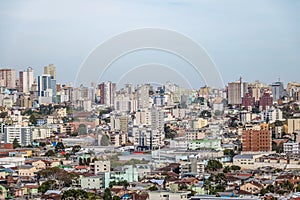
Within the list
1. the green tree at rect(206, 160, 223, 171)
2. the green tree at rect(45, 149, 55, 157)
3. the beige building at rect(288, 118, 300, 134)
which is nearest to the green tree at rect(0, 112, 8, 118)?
the green tree at rect(45, 149, 55, 157)

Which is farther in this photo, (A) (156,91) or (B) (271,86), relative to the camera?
(B) (271,86)

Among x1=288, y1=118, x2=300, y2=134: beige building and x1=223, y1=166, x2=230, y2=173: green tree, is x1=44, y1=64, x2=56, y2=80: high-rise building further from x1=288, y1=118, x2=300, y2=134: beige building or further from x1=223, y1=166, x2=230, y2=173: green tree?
x1=223, y1=166, x2=230, y2=173: green tree

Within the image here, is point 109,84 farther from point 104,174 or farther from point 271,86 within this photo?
point 104,174

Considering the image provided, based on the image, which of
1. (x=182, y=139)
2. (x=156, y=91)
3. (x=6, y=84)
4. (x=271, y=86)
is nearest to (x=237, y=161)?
(x=182, y=139)

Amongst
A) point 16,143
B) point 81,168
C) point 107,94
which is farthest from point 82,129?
point 81,168

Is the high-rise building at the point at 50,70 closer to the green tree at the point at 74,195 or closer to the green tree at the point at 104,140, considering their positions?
the green tree at the point at 104,140

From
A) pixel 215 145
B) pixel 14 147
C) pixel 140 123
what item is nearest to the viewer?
pixel 215 145

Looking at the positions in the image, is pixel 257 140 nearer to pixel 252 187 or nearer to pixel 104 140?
pixel 104 140
